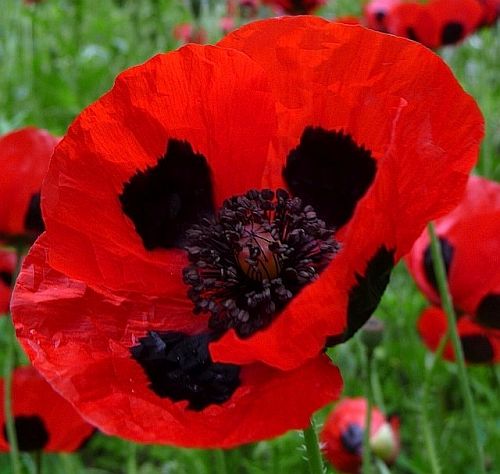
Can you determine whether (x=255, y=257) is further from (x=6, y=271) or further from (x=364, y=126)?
(x=6, y=271)

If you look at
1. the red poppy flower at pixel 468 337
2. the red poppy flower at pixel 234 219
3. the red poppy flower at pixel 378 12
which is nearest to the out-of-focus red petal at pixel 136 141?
the red poppy flower at pixel 234 219

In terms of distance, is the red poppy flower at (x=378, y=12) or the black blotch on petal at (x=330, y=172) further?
the red poppy flower at (x=378, y=12)

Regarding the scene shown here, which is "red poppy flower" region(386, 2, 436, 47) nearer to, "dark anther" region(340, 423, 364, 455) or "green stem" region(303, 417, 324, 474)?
"dark anther" region(340, 423, 364, 455)

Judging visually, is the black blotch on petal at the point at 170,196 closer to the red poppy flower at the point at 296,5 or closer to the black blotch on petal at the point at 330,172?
the black blotch on petal at the point at 330,172

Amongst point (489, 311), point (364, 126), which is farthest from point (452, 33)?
point (364, 126)

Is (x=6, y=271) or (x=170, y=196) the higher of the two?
(x=170, y=196)

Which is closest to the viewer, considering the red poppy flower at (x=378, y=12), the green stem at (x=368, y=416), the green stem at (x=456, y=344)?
the green stem at (x=456, y=344)

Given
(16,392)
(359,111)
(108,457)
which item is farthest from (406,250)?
(108,457)
